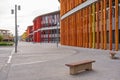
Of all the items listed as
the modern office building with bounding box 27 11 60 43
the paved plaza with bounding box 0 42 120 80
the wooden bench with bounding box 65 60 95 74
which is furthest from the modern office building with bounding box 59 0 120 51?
the modern office building with bounding box 27 11 60 43

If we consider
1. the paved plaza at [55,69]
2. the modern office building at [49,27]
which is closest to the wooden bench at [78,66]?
the paved plaza at [55,69]

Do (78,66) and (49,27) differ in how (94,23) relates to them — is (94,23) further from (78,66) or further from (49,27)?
(49,27)

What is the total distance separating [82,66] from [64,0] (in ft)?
167

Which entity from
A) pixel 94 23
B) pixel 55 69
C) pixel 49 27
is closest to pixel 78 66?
pixel 55 69

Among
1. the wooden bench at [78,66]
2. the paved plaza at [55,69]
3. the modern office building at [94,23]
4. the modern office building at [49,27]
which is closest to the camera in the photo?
the paved plaza at [55,69]

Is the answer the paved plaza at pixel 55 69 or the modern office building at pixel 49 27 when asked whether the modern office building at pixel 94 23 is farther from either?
the modern office building at pixel 49 27

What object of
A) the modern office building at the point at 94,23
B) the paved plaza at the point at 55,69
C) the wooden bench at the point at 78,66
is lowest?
the paved plaza at the point at 55,69

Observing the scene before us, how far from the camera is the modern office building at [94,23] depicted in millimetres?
34000

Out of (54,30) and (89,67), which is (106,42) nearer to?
(89,67)

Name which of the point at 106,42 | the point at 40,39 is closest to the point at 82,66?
the point at 106,42

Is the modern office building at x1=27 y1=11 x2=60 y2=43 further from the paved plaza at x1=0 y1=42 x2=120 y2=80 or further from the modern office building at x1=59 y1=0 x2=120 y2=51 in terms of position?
the paved plaza at x1=0 y1=42 x2=120 y2=80

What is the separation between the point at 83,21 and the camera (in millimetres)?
45688

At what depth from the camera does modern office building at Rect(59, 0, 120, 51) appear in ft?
112

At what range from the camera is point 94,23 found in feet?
133
